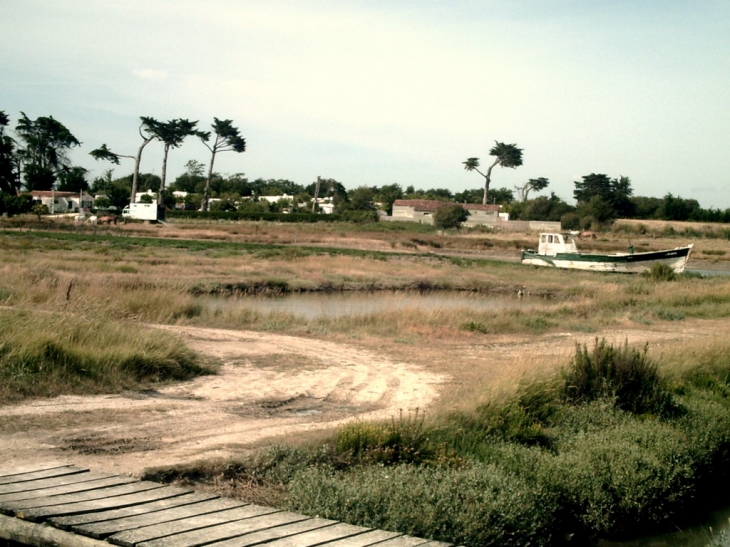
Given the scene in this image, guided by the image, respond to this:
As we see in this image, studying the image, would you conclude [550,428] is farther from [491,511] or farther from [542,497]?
[491,511]

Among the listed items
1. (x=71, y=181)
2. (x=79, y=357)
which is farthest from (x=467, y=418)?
(x=71, y=181)

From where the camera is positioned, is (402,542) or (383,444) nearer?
(402,542)

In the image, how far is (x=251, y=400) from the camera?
1041 centimetres

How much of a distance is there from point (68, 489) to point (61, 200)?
3972 inches

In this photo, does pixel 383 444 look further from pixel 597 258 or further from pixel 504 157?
pixel 504 157

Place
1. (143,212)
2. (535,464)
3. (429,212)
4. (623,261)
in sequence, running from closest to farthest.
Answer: (535,464), (623,261), (143,212), (429,212)

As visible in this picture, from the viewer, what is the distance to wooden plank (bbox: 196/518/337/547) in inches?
205

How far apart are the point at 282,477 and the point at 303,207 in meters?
120

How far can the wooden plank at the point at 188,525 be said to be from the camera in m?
5.12

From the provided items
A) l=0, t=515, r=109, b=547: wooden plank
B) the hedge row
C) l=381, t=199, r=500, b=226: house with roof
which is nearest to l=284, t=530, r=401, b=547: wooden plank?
l=0, t=515, r=109, b=547: wooden plank

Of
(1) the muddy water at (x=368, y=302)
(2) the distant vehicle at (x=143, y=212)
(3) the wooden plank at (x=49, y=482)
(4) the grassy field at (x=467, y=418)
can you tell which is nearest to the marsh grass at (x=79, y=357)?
(4) the grassy field at (x=467, y=418)

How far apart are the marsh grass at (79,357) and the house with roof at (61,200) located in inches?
3410

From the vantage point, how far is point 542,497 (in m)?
8.10

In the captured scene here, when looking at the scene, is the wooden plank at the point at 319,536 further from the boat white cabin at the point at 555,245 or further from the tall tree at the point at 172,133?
the tall tree at the point at 172,133
